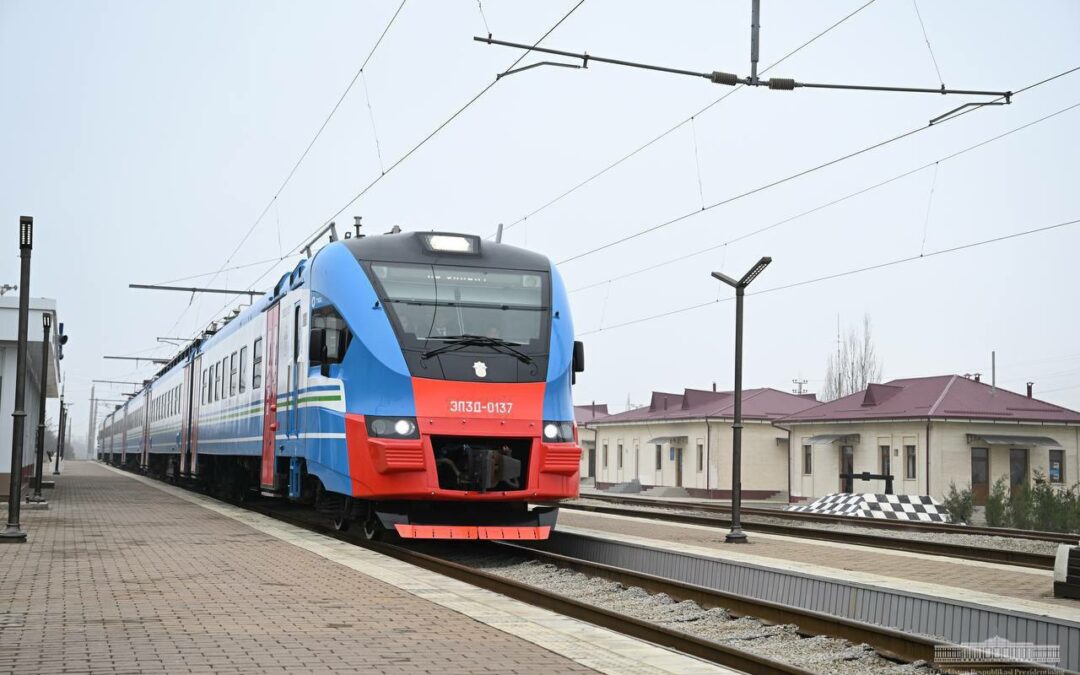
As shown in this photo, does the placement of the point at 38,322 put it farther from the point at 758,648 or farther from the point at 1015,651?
the point at 1015,651

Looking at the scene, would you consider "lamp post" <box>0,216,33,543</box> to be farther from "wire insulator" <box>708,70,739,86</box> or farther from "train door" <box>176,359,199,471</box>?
"train door" <box>176,359,199,471</box>

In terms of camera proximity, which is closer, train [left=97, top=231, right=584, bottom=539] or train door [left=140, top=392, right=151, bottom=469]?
train [left=97, top=231, right=584, bottom=539]

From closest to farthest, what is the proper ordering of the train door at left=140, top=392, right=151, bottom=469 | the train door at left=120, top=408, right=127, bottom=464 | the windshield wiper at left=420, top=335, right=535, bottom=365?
the windshield wiper at left=420, top=335, right=535, bottom=365, the train door at left=140, top=392, right=151, bottom=469, the train door at left=120, top=408, right=127, bottom=464

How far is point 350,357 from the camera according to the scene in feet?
Result: 42.9

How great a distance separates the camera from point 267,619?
26.0 ft

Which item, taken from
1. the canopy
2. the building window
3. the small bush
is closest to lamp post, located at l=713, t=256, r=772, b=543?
the small bush

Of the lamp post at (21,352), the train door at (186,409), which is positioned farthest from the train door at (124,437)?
the lamp post at (21,352)

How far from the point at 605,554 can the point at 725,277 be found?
5.53m

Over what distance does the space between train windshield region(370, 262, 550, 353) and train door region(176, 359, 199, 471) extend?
14979 mm

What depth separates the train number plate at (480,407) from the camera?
41.7 feet

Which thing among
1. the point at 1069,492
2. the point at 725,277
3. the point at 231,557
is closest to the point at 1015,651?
the point at 231,557

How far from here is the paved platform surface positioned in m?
10.6

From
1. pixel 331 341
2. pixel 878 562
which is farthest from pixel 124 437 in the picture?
pixel 878 562

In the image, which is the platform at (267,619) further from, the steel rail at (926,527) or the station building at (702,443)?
the station building at (702,443)
